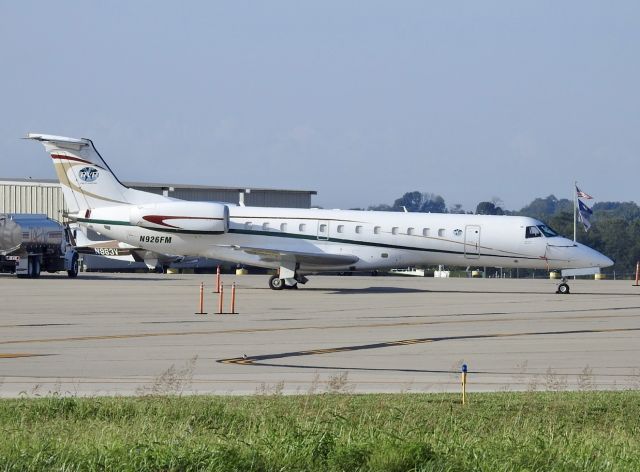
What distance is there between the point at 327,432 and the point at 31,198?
68.8 m

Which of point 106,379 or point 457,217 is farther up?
point 457,217

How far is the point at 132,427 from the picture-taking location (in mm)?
10797

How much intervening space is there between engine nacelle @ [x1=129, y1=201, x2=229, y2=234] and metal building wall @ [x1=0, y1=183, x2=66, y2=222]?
1396 inches

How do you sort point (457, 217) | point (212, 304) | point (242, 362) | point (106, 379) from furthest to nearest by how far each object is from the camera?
point (457, 217)
point (212, 304)
point (242, 362)
point (106, 379)

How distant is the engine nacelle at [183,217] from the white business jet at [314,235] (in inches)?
1.5

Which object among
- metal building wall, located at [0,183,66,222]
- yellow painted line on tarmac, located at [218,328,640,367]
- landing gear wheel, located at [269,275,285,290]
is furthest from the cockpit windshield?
metal building wall, located at [0,183,66,222]

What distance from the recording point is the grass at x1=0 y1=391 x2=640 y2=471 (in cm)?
899

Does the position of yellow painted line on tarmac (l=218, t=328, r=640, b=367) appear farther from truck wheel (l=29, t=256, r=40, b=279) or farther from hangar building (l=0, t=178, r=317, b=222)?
hangar building (l=0, t=178, r=317, b=222)

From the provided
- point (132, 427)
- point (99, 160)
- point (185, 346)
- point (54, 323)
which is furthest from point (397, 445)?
point (99, 160)

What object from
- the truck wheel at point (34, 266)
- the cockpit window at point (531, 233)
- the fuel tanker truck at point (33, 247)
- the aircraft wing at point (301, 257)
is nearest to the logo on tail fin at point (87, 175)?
the aircraft wing at point (301, 257)

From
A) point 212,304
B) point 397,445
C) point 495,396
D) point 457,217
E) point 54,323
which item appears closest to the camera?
point 397,445

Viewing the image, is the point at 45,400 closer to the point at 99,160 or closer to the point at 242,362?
the point at 242,362

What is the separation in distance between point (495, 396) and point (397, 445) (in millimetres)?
4388

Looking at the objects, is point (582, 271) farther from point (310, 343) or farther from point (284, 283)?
point (310, 343)
